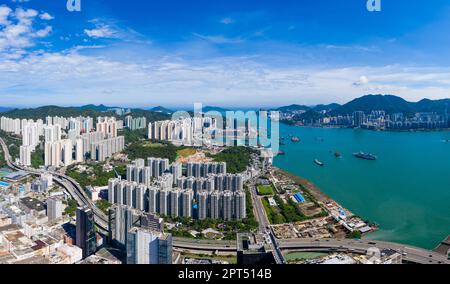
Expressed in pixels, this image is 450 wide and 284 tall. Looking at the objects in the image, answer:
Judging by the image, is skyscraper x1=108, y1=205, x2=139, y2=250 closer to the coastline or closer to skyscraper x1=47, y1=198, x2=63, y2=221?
skyscraper x1=47, y1=198, x2=63, y2=221

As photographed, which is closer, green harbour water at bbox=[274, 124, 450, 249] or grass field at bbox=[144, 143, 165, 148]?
green harbour water at bbox=[274, 124, 450, 249]

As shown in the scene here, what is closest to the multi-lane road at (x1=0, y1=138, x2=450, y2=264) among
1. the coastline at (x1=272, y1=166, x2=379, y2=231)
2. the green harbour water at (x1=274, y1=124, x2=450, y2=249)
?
the green harbour water at (x1=274, y1=124, x2=450, y2=249)

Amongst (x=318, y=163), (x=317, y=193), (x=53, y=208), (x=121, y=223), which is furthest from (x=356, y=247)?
(x=318, y=163)

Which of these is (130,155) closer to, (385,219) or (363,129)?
(385,219)

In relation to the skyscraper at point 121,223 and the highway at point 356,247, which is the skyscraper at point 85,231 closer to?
the skyscraper at point 121,223

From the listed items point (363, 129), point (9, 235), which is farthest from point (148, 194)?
point (363, 129)

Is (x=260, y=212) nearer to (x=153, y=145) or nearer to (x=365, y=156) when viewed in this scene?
(x=153, y=145)

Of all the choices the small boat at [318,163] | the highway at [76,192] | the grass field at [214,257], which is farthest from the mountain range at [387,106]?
the grass field at [214,257]
